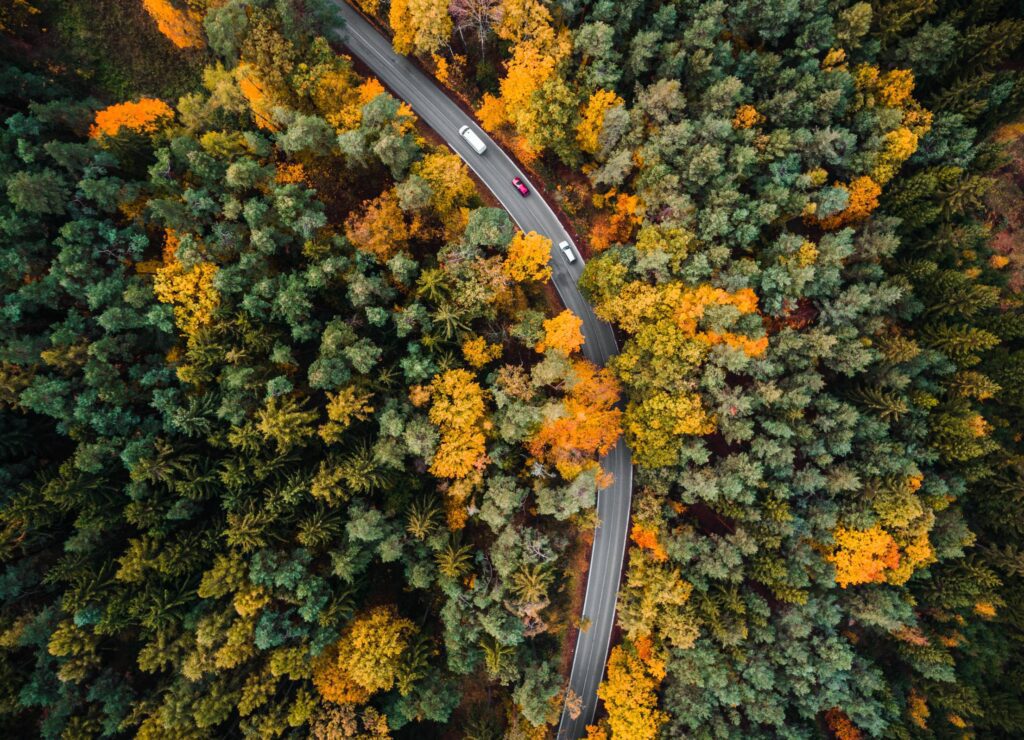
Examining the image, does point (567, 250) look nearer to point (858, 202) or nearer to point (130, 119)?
point (858, 202)

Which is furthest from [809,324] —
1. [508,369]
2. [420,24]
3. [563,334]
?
[420,24]

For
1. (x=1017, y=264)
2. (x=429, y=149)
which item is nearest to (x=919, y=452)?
(x=1017, y=264)

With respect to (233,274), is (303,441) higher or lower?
lower

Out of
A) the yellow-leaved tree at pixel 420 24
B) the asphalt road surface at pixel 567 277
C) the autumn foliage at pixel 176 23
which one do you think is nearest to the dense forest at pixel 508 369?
the autumn foliage at pixel 176 23

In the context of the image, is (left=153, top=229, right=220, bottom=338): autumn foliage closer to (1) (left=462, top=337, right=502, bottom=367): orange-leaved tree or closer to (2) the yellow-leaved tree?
(1) (left=462, top=337, right=502, bottom=367): orange-leaved tree

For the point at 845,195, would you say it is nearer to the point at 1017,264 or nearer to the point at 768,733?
the point at 1017,264

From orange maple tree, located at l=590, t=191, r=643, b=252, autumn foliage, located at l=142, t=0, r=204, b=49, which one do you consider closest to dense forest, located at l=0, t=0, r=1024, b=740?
autumn foliage, located at l=142, t=0, r=204, b=49
